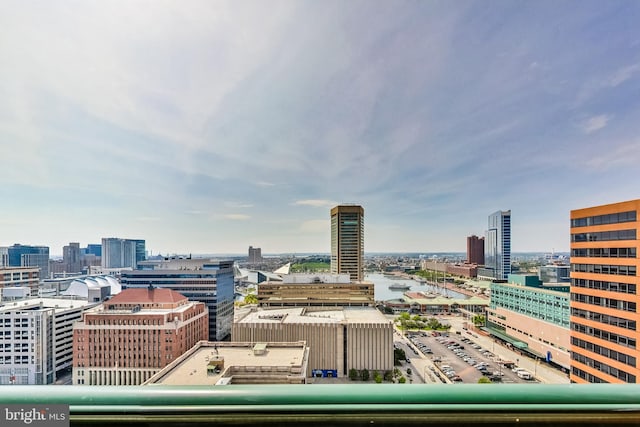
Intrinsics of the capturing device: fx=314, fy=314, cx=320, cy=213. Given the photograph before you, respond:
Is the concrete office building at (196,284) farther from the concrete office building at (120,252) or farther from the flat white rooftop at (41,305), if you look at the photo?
the concrete office building at (120,252)

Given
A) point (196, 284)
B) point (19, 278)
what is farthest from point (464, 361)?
point (19, 278)

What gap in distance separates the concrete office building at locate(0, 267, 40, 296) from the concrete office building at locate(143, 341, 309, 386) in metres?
17.8

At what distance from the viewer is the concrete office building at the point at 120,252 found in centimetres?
3475

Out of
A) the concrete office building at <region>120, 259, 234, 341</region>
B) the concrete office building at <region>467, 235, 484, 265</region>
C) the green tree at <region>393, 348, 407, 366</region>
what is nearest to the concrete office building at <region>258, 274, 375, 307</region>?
the concrete office building at <region>120, 259, 234, 341</region>

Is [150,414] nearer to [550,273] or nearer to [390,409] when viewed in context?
[390,409]

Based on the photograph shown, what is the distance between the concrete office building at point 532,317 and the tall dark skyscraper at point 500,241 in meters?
13.8

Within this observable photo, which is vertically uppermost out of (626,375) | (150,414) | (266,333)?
(150,414)

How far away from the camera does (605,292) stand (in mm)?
6078

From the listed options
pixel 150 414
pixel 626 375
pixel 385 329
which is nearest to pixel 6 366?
pixel 385 329

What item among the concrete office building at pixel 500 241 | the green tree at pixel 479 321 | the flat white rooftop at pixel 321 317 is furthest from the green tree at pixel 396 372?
the concrete office building at pixel 500 241

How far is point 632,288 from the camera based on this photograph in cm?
559

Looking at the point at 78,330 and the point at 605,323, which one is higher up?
the point at 605,323

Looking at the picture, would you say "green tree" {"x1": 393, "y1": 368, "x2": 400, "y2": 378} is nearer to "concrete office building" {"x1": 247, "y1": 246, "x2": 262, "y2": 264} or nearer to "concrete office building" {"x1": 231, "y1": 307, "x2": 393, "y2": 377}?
Result: "concrete office building" {"x1": 231, "y1": 307, "x2": 393, "y2": 377}

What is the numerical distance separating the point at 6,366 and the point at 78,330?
3884mm
